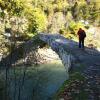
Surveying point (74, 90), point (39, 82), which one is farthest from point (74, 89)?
point (39, 82)

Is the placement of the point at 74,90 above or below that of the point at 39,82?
above

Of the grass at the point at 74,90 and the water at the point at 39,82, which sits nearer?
the grass at the point at 74,90

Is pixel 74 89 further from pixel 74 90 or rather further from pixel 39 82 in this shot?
pixel 39 82

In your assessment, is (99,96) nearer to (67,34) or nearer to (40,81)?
(40,81)

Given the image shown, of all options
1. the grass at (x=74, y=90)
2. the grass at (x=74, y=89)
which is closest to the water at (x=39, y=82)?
the grass at (x=74, y=89)

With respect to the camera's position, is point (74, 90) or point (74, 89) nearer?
point (74, 90)

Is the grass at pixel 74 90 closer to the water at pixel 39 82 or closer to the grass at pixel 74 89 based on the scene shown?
the grass at pixel 74 89

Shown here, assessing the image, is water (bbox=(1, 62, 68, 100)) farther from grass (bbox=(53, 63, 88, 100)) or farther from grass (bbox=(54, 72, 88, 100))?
A: grass (bbox=(54, 72, 88, 100))

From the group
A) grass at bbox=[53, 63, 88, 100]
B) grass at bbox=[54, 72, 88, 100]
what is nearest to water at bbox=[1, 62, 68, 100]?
grass at bbox=[53, 63, 88, 100]

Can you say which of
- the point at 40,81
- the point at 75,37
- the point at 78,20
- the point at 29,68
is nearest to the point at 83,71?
the point at 40,81

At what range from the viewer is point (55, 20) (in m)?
49.4

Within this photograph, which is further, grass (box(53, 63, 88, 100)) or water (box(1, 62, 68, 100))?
water (box(1, 62, 68, 100))

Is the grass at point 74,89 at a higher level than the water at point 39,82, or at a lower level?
higher

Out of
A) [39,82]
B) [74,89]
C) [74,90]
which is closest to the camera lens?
[74,90]
